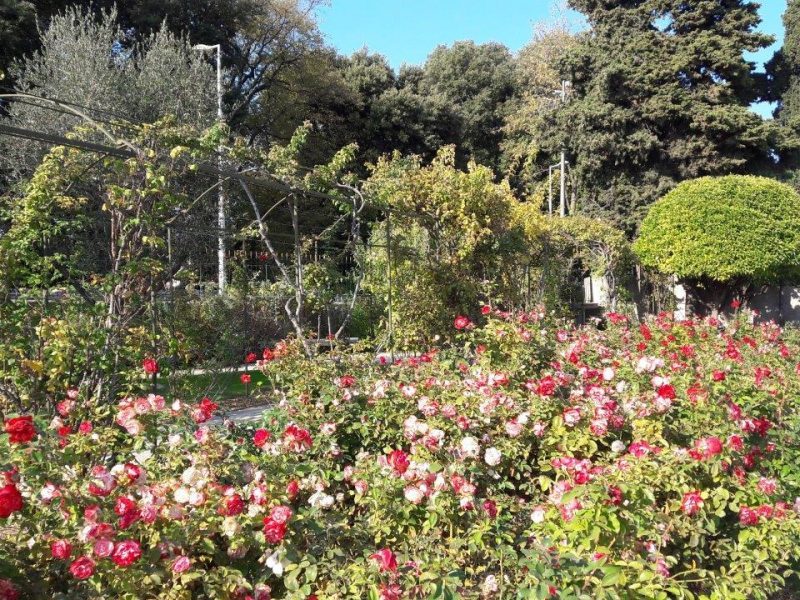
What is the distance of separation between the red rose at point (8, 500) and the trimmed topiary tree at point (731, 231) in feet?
43.1

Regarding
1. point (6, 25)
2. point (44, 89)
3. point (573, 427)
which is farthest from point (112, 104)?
point (573, 427)

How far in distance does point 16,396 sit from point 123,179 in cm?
126

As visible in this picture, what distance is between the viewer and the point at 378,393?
2887 millimetres

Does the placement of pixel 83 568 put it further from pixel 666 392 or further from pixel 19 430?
pixel 666 392

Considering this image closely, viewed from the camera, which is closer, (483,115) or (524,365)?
(524,365)

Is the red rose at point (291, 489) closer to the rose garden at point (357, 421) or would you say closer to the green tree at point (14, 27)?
the rose garden at point (357, 421)

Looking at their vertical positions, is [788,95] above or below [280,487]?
above

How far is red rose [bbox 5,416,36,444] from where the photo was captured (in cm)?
164

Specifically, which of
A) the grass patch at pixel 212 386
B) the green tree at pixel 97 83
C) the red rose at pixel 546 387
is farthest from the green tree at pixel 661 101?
the red rose at pixel 546 387

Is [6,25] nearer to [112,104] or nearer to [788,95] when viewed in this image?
[112,104]

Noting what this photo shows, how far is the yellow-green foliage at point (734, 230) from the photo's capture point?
12.5 meters

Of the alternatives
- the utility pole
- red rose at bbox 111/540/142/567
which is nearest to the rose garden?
red rose at bbox 111/540/142/567

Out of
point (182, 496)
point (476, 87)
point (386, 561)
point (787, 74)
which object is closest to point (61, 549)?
point (182, 496)

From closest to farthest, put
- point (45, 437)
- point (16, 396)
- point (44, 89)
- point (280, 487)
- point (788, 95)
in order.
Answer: point (280, 487)
point (45, 437)
point (16, 396)
point (44, 89)
point (788, 95)
